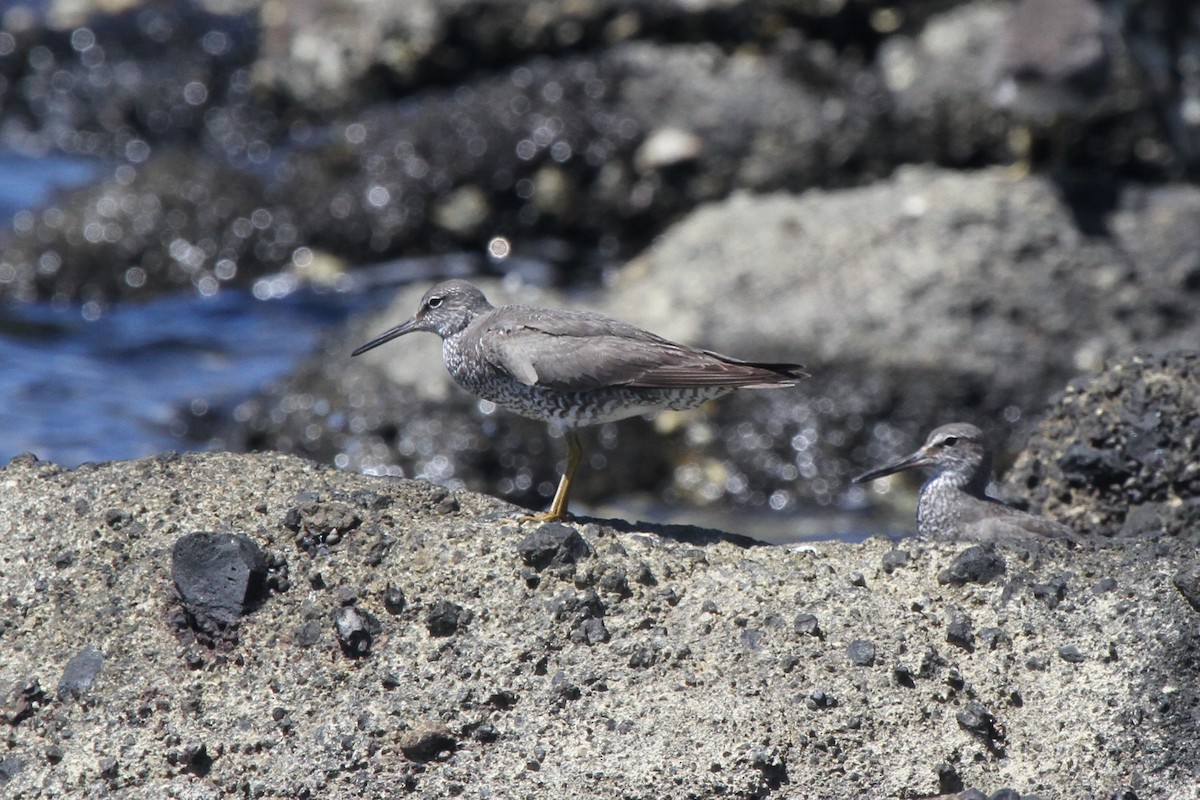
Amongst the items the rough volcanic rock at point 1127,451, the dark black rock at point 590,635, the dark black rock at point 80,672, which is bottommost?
the rough volcanic rock at point 1127,451

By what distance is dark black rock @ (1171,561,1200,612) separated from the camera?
14.6ft

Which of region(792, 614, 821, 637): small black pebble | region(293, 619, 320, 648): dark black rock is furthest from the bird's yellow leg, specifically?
region(792, 614, 821, 637): small black pebble

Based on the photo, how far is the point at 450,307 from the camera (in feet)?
20.7

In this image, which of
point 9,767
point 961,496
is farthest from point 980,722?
point 9,767

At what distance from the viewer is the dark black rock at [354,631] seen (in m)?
4.36

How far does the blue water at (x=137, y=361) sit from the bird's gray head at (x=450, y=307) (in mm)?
4124

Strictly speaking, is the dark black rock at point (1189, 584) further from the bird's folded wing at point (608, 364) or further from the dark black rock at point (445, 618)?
the dark black rock at point (445, 618)

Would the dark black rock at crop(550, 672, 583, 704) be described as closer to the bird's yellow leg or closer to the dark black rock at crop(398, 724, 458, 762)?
the dark black rock at crop(398, 724, 458, 762)

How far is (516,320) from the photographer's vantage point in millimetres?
5848

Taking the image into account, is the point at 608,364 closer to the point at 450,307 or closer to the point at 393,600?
the point at 450,307

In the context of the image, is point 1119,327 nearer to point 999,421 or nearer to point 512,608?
point 999,421

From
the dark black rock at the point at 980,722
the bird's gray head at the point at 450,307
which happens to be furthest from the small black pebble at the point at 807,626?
the bird's gray head at the point at 450,307

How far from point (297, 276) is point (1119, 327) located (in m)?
6.83

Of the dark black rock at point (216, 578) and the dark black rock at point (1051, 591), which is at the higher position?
the dark black rock at point (216, 578)
